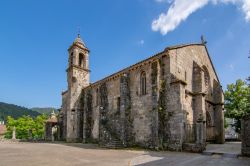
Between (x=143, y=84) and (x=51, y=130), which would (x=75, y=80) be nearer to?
(x=51, y=130)

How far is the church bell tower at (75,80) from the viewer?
111 feet

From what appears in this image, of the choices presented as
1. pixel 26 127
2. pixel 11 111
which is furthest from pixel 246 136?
pixel 11 111

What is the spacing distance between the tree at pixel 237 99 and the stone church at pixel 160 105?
13.1 ft

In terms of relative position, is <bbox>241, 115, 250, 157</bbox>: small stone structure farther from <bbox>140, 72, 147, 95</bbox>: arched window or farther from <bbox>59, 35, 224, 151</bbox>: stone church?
<bbox>140, 72, 147, 95</bbox>: arched window

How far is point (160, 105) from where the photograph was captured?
69.6 ft

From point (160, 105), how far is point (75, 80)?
17509mm

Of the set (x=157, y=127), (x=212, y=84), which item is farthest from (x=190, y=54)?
(x=157, y=127)

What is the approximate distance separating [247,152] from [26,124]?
57155 mm

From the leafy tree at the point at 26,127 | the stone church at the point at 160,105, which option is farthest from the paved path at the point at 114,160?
the leafy tree at the point at 26,127

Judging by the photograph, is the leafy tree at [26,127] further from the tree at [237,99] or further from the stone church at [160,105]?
the tree at [237,99]

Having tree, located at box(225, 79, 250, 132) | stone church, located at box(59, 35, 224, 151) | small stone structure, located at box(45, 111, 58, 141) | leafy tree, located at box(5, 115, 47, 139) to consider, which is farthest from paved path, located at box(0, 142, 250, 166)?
leafy tree, located at box(5, 115, 47, 139)

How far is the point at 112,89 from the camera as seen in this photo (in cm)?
2878

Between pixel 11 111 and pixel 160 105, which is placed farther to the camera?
pixel 11 111

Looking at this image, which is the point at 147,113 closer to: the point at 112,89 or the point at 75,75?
the point at 112,89
